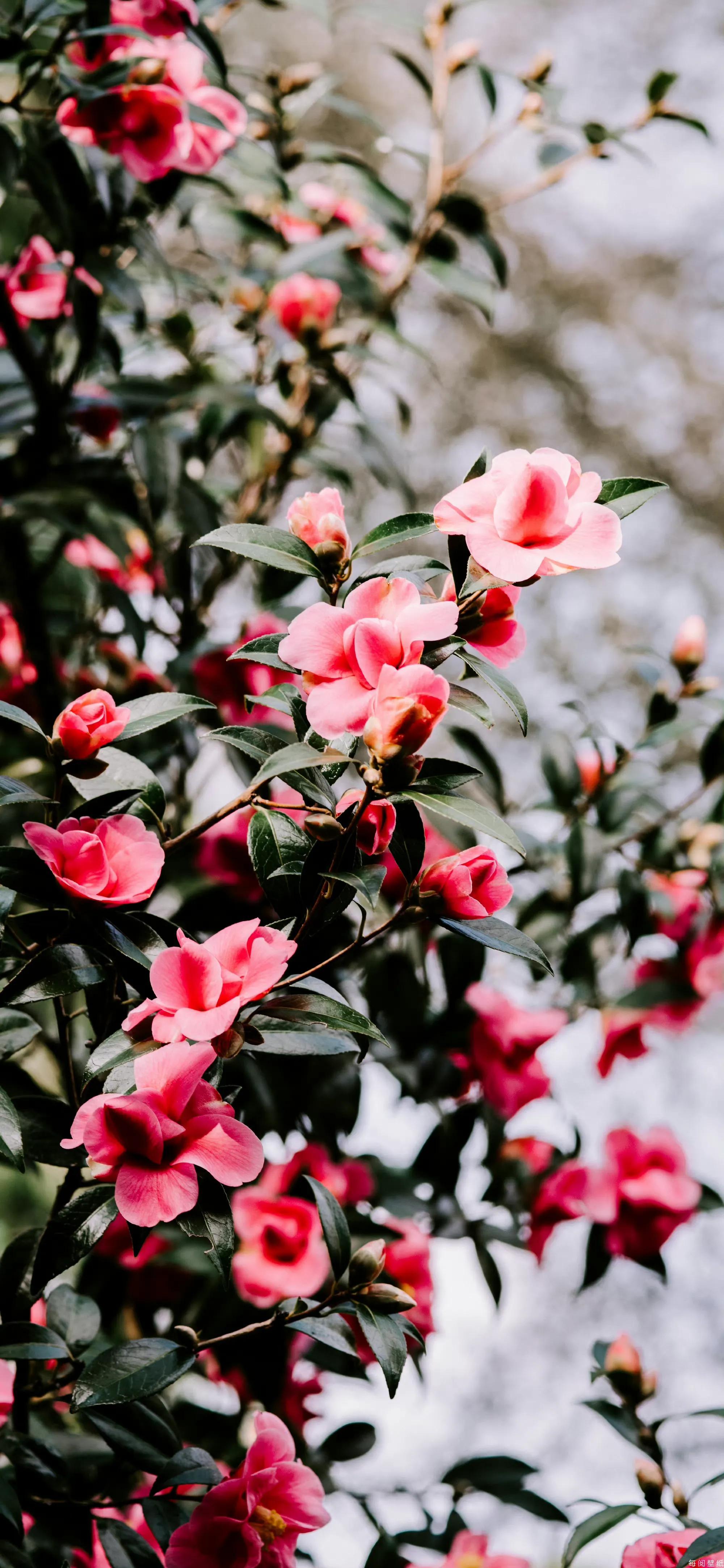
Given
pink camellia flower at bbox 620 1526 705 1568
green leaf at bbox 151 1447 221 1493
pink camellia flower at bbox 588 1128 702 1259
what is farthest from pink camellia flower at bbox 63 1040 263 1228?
pink camellia flower at bbox 588 1128 702 1259

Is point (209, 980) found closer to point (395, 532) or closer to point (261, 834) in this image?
point (261, 834)

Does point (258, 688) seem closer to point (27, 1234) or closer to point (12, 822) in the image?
point (12, 822)

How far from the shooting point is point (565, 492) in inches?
19.4

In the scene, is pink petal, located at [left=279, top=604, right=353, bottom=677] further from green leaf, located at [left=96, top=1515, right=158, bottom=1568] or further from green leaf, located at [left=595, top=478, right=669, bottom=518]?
green leaf, located at [left=96, top=1515, right=158, bottom=1568]

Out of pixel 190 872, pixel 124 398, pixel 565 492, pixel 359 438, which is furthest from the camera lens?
pixel 359 438

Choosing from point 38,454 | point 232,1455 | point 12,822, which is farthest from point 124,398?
point 232,1455

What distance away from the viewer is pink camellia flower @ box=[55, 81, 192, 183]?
851 mm

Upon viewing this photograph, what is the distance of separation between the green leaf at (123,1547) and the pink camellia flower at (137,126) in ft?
3.07

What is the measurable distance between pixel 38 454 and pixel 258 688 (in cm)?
34

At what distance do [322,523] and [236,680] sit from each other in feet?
1.59

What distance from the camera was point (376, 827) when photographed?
521 mm

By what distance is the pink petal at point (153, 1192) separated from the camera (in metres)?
0.45

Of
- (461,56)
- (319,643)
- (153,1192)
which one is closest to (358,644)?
(319,643)

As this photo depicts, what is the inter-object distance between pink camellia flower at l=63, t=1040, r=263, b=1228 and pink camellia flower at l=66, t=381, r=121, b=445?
2.66 ft
